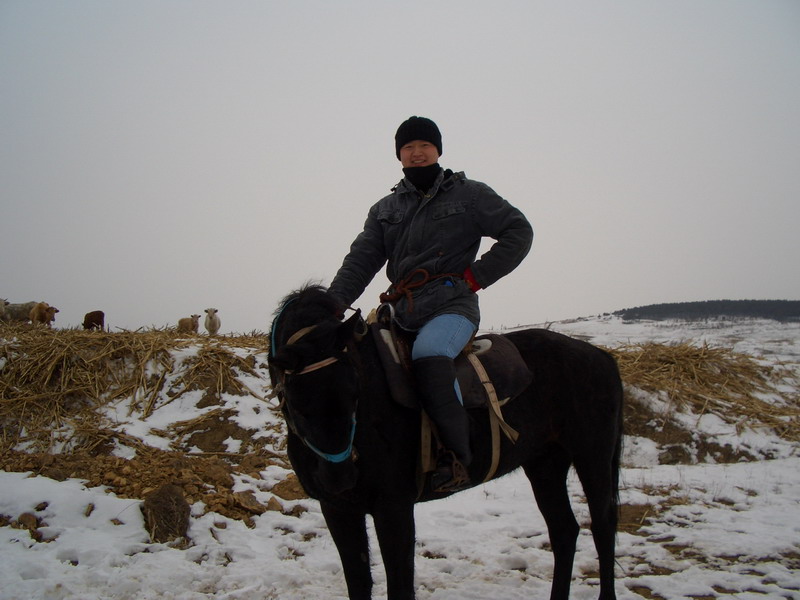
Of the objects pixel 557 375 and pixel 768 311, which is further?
pixel 768 311

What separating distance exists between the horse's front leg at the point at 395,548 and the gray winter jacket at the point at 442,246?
1.07 metres

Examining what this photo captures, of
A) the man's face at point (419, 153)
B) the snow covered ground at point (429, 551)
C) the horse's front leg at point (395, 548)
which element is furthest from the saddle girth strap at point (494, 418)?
the snow covered ground at point (429, 551)

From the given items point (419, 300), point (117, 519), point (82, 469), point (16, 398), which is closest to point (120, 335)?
point (16, 398)

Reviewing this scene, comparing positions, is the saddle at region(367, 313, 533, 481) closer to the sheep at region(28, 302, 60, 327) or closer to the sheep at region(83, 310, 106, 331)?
the sheep at region(83, 310, 106, 331)

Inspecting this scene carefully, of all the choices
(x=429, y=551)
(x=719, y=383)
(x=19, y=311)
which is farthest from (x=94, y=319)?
(x=719, y=383)

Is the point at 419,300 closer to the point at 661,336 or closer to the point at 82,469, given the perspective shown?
the point at 82,469

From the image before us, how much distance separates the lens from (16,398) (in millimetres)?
7070

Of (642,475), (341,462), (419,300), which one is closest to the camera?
(341,462)

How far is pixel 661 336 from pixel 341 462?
16.7 metres

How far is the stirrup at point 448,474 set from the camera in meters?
2.85

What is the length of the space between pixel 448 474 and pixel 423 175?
1.89 meters

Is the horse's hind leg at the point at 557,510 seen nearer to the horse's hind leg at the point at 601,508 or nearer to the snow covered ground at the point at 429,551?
the horse's hind leg at the point at 601,508

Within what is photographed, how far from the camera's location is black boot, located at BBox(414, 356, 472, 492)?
2844mm

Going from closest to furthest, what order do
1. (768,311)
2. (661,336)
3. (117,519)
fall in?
1. (117,519)
2. (661,336)
3. (768,311)
